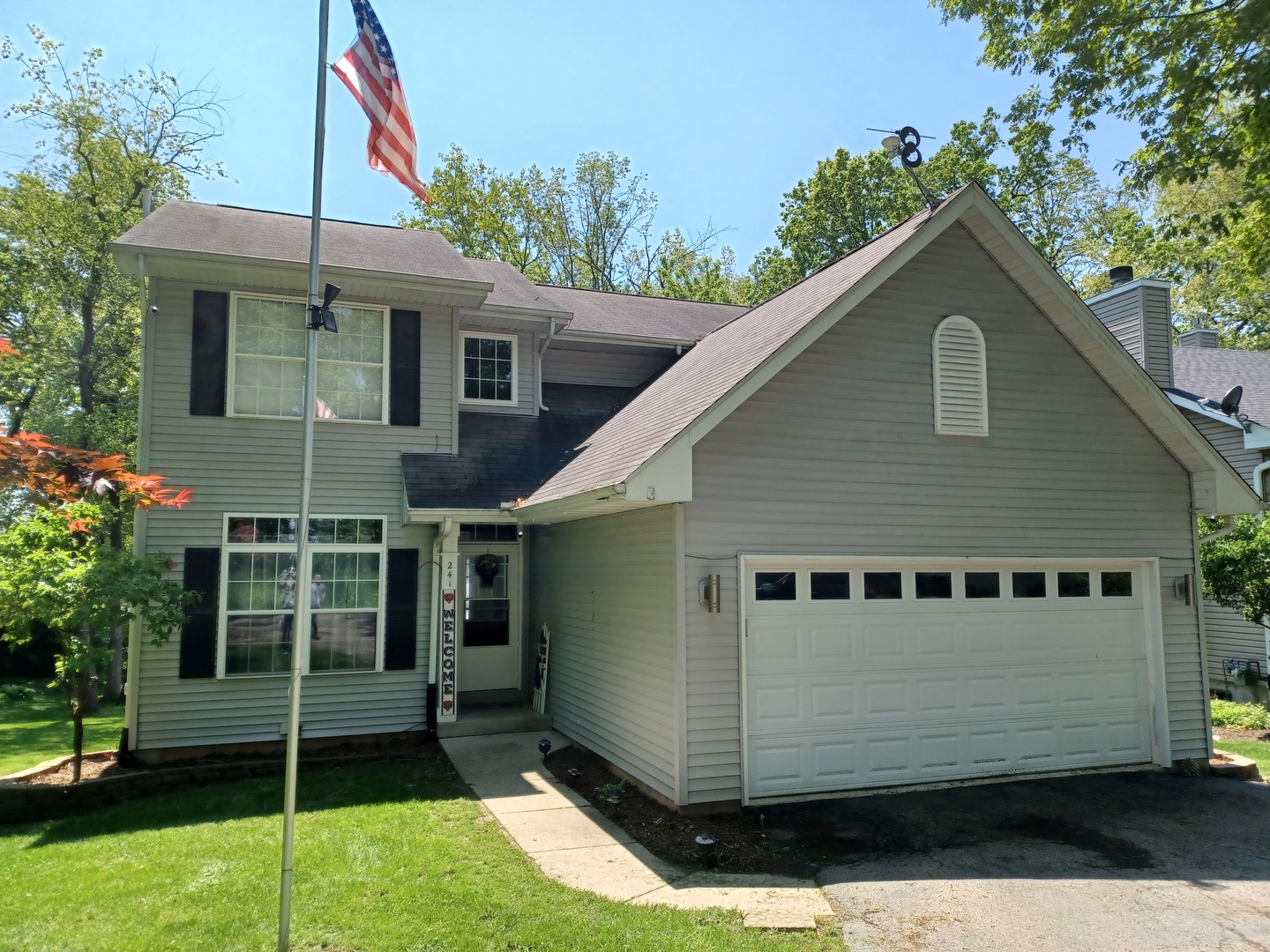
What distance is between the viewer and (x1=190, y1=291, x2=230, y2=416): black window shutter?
9703 mm

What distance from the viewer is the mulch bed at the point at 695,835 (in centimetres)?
605

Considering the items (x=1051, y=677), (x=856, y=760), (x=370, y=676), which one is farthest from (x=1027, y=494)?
(x=370, y=676)

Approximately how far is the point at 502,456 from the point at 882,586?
5184mm

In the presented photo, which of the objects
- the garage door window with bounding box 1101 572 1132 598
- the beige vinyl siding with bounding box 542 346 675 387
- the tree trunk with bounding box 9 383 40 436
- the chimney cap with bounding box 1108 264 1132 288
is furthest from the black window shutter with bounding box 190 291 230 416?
the chimney cap with bounding box 1108 264 1132 288

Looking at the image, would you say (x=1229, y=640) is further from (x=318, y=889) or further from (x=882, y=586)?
(x=318, y=889)

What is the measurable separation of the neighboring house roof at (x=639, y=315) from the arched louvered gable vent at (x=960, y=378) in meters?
5.45

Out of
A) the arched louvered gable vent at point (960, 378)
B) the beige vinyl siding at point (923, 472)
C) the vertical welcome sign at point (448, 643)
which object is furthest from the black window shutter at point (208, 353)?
the arched louvered gable vent at point (960, 378)

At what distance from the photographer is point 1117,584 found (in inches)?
363

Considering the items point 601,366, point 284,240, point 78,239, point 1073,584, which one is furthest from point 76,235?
point 1073,584

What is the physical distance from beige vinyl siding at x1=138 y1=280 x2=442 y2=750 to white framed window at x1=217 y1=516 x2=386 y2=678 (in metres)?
0.16

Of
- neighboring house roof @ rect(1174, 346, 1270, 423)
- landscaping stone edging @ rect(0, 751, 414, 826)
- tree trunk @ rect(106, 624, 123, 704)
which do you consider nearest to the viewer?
landscaping stone edging @ rect(0, 751, 414, 826)

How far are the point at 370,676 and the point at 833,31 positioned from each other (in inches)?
428

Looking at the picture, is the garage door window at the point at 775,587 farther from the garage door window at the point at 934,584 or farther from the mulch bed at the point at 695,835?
the mulch bed at the point at 695,835

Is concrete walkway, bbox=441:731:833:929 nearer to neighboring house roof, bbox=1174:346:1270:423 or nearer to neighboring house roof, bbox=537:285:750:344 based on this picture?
neighboring house roof, bbox=537:285:750:344
